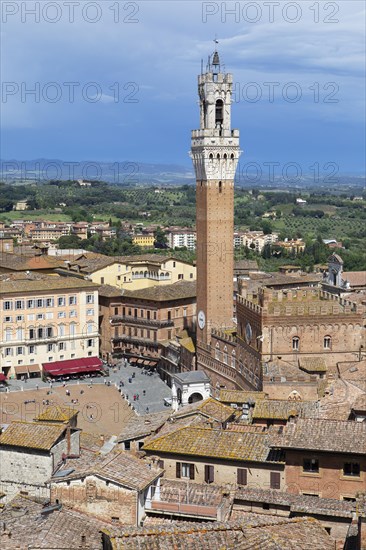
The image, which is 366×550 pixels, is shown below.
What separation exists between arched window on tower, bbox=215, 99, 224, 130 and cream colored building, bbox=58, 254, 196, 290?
20.6 meters

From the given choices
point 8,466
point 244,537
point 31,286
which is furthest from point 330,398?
point 31,286

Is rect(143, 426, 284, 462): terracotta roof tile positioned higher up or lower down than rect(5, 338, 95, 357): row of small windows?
higher up

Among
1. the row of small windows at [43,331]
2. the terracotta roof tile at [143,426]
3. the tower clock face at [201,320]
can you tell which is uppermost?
the terracotta roof tile at [143,426]

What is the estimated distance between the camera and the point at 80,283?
2457 inches

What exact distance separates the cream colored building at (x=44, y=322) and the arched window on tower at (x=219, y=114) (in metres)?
15.7

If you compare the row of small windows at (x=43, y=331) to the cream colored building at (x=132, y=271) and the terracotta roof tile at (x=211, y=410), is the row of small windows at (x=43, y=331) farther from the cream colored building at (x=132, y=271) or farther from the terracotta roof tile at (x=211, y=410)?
the terracotta roof tile at (x=211, y=410)

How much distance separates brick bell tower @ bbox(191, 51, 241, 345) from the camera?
53.9 metres

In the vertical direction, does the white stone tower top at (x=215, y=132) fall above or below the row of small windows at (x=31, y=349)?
above

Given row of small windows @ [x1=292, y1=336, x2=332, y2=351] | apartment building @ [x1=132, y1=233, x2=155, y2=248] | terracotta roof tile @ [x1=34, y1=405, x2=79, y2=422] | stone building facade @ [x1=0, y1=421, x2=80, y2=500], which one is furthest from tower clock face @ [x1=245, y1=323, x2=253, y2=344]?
apartment building @ [x1=132, y1=233, x2=155, y2=248]

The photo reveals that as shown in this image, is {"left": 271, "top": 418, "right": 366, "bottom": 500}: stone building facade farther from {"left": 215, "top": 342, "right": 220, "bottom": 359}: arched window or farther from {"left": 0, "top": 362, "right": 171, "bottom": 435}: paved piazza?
{"left": 215, "top": 342, "right": 220, "bottom": 359}: arched window

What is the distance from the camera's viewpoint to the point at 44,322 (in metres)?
60.7

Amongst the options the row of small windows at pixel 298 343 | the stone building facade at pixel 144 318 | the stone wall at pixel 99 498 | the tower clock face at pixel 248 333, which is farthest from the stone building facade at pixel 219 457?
the stone building facade at pixel 144 318

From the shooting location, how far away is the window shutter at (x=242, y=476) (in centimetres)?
2287

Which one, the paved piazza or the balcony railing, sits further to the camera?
the balcony railing
